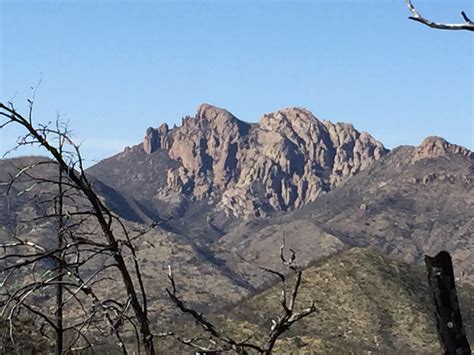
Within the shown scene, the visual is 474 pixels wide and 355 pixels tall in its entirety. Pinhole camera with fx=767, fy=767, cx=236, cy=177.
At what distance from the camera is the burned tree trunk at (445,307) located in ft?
15.6

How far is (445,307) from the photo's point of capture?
477cm

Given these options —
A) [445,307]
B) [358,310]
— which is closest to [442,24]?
[445,307]

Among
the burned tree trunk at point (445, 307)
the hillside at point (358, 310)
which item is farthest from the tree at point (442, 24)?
the hillside at point (358, 310)

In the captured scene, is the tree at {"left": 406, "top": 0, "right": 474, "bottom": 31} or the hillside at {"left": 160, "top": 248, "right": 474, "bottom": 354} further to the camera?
the hillside at {"left": 160, "top": 248, "right": 474, "bottom": 354}

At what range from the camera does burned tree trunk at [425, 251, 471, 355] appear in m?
4.75

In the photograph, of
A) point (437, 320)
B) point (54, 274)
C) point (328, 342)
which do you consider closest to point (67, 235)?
point (54, 274)

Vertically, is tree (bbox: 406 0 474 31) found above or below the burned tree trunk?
above

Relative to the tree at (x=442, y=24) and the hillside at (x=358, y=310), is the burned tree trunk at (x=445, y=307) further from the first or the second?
the hillside at (x=358, y=310)

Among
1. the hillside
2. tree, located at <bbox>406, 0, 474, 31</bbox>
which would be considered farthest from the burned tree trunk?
the hillside

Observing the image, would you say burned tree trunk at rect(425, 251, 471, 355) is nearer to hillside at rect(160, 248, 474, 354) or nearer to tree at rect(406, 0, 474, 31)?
tree at rect(406, 0, 474, 31)

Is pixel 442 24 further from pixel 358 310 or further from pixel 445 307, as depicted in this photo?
pixel 358 310

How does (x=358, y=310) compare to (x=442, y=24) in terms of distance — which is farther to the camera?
(x=358, y=310)

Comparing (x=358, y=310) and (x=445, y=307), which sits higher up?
(x=445, y=307)

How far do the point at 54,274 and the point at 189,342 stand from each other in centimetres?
110
